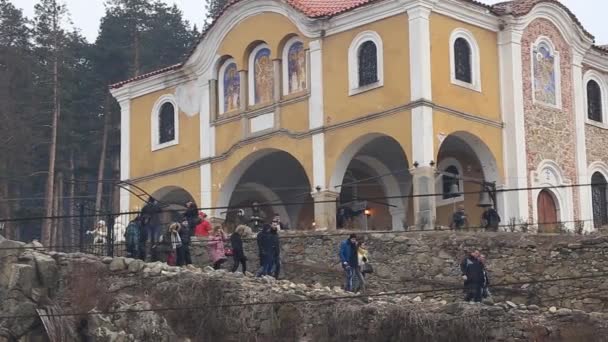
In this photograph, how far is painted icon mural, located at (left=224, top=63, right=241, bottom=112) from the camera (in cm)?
4491

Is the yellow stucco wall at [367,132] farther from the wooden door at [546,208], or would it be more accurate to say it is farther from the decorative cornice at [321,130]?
the wooden door at [546,208]

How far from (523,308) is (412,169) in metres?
9.53

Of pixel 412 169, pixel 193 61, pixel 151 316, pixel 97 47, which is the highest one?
pixel 97 47

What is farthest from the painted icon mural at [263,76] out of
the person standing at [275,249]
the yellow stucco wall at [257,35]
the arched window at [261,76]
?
the person standing at [275,249]

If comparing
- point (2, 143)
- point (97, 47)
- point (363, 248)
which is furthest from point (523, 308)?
point (97, 47)

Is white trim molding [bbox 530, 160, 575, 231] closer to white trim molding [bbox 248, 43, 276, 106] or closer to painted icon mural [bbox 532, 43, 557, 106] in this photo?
painted icon mural [bbox 532, 43, 557, 106]

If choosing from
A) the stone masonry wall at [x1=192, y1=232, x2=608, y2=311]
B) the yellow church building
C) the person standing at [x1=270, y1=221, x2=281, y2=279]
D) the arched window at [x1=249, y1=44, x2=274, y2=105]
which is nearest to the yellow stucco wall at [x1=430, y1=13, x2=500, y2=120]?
the yellow church building

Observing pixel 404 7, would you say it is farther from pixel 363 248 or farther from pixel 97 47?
pixel 97 47

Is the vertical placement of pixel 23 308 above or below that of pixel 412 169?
below

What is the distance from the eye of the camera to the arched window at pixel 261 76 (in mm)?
43906

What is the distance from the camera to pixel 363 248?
36438 millimetres

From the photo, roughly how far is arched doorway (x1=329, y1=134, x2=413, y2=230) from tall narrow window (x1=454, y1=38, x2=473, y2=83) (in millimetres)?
3004

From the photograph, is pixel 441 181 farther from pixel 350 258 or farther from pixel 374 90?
pixel 350 258

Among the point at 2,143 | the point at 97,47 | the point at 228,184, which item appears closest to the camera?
the point at 228,184
